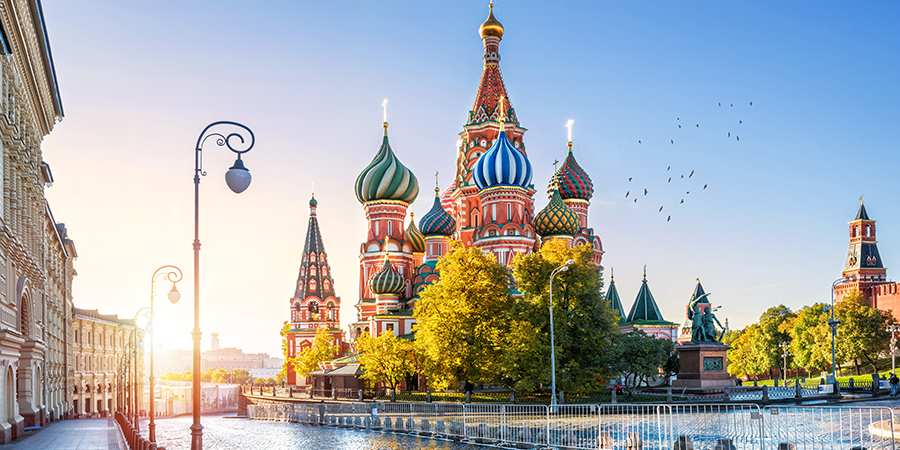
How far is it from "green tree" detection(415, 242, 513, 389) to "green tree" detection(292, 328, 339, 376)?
39.2m

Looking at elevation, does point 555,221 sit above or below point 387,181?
below

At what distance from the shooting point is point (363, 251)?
74.2m

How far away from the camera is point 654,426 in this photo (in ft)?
91.7

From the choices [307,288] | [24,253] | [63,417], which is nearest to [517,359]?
[24,253]

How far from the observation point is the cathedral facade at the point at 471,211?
61938 mm

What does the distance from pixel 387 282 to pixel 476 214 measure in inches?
410

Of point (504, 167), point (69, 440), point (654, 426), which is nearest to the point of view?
point (69, 440)

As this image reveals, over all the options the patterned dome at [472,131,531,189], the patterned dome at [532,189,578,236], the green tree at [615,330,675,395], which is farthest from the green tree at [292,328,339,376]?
the green tree at [615,330,675,395]

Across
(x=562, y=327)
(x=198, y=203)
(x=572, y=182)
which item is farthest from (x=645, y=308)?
(x=198, y=203)

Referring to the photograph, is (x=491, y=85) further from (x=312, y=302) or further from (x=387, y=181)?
(x=312, y=302)

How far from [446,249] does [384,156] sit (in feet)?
35.3

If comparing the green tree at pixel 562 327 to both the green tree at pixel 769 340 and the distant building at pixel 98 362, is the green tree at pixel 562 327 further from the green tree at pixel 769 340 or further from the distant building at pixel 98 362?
the green tree at pixel 769 340

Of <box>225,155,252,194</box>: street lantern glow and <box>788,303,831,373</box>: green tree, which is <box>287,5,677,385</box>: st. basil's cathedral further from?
<box>225,155,252,194</box>: street lantern glow

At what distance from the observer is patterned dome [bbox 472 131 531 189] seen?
61.5m
